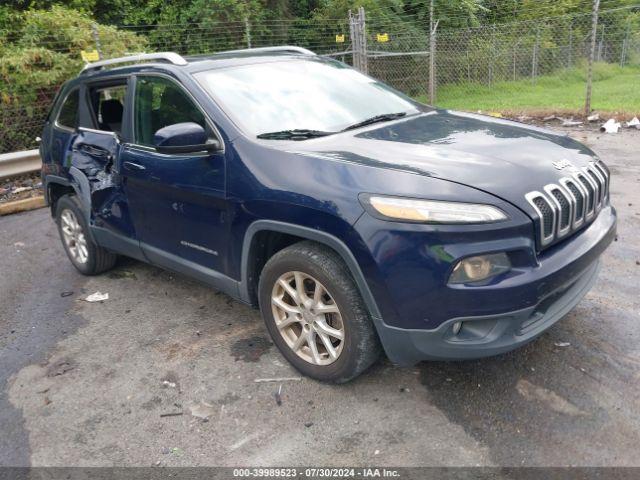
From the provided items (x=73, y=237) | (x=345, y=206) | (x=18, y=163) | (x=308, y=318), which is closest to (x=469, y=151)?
(x=345, y=206)

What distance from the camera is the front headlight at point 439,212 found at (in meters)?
2.47

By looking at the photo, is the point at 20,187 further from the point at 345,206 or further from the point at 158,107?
the point at 345,206

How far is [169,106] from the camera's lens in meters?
3.76

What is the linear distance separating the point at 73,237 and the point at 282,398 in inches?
118

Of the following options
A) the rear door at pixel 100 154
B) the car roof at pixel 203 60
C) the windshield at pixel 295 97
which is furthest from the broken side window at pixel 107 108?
the windshield at pixel 295 97

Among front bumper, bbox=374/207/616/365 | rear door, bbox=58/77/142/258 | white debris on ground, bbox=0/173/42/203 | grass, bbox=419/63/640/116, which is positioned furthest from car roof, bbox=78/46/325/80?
grass, bbox=419/63/640/116

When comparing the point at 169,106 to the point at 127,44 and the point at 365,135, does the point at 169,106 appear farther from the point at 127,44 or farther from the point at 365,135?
the point at 127,44

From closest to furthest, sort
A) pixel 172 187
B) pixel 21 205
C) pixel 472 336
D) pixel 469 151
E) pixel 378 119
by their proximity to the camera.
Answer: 1. pixel 472 336
2. pixel 469 151
3. pixel 172 187
4. pixel 378 119
5. pixel 21 205

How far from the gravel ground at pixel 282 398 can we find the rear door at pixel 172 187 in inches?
24.0

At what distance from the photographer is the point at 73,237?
16.7ft

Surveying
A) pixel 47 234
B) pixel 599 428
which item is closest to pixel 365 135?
pixel 599 428

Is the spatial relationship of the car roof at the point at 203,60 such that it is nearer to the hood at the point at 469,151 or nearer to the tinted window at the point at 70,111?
the tinted window at the point at 70,111

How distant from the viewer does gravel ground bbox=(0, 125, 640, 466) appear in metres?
2.64

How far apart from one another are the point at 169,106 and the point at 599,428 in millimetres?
3156
